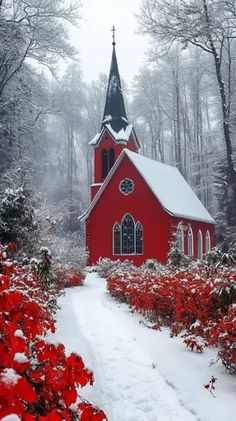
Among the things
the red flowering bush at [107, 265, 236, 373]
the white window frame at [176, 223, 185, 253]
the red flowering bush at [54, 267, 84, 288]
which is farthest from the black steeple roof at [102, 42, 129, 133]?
the red flowering bush at [107, 265, 236, 373]

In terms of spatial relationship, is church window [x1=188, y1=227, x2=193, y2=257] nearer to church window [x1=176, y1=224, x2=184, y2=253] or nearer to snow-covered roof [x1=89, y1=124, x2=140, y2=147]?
church window [x1=176, y1=224, x2=184, y2=253]

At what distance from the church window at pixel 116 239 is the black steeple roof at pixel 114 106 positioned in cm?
854

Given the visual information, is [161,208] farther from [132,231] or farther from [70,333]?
[70,333]

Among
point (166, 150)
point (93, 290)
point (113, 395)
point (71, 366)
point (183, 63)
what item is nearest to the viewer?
point (71, 366)

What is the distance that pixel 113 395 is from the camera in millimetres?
5535

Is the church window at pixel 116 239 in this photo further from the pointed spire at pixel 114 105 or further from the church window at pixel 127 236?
the pointed spire at pixel 114 105

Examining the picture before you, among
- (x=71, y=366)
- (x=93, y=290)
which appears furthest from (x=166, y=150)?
(x=71, y=366)

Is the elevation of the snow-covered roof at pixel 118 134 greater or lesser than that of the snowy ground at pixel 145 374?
greater

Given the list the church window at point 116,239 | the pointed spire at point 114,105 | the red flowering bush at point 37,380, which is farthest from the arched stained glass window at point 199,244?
the red flowering bush at point 37,380

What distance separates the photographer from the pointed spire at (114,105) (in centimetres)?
3206

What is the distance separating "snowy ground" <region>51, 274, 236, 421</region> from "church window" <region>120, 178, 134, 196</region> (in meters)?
16.5

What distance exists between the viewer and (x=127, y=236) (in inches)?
1045

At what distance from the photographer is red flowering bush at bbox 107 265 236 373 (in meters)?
6.02

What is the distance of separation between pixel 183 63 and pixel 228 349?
127 ft
